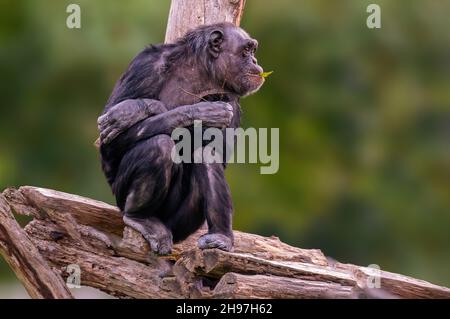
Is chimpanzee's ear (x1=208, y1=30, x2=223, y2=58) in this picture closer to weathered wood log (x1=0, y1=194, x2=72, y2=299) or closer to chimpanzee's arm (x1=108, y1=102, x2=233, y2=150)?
chimpanzee's arm (x1=108, y1=102, x2=233, y2=150)

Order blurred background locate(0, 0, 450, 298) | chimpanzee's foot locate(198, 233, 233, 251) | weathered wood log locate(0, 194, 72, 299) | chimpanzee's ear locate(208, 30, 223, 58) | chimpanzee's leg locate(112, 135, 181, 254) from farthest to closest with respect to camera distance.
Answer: blurred background locate(0, 0, 450, 298) < chimpanzee's ear locate(208, 30, 223, 58) < chimpanzee's leg locate(112, 135, 181, 254) < chimpanzee's foot locate(198, 233, 233, 251) < weathered wood log locate(0, 194, 72, 299)

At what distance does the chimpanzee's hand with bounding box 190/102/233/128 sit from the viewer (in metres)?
7.48

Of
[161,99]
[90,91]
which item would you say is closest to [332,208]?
[90,91]

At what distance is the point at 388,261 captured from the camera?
18.2m

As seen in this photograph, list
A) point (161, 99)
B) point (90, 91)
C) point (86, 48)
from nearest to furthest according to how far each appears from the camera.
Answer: point (161, 99)
point (86, 48)
point (90, 91)

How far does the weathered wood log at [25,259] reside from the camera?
688 cm

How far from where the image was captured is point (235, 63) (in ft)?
26.3

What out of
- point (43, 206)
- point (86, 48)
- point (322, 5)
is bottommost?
point (43, 206)

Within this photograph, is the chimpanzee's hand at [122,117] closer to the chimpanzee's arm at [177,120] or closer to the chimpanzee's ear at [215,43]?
the chimpanzee's arm at [177,120]

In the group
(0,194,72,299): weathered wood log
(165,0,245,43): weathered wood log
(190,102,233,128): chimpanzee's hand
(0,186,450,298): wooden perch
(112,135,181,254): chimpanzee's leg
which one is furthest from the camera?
(165,0,245,43): weathered wood log

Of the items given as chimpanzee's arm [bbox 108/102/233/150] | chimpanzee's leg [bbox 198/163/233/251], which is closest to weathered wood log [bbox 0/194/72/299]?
chimpanzee's arm [bbox 108/102/233/150]

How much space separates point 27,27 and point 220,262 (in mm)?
12267

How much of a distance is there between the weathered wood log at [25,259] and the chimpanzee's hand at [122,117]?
39.8 inches

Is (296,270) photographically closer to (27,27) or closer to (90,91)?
(90,91)
